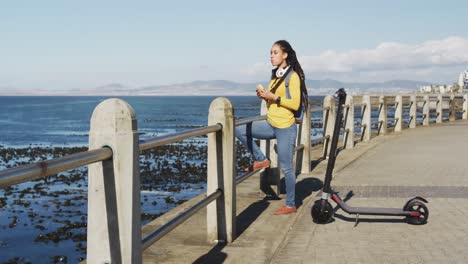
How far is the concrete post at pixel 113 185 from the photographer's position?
11.5 feet

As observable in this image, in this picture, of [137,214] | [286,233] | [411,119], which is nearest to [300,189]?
[286,233]

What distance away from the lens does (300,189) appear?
31.8 ft

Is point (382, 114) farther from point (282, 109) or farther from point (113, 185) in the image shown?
point (113, 185)

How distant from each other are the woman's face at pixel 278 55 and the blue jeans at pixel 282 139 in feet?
2.43

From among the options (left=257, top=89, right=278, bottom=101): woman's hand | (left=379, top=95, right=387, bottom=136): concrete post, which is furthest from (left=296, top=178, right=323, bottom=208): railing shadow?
(left=379, top=95, right=387, bottom=136): concrete post

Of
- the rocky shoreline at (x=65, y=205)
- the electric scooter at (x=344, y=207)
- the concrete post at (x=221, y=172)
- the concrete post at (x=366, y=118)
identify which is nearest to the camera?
the concrete post at (x=221, y=172)

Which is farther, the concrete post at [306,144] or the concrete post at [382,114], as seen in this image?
the concrete post at [382,114]

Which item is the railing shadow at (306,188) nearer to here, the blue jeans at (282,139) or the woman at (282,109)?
the blue jeans at (282,139)

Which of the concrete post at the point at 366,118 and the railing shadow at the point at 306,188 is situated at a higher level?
the concrete post at the point at 366,118

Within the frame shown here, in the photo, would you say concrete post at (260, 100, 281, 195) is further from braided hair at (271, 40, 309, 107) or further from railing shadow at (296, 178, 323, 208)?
braided hair at (271, 40, 309, 107)

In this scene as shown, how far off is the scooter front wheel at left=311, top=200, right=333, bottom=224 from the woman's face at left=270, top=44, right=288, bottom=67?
1.61 metres

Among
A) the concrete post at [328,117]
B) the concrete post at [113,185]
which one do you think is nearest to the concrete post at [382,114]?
the concrete post at [328,117]

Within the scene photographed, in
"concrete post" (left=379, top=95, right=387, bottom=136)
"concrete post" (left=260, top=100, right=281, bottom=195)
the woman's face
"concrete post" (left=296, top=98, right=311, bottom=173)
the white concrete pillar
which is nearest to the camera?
the woman's face

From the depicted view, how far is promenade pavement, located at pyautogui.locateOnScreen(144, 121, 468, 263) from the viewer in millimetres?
5750
